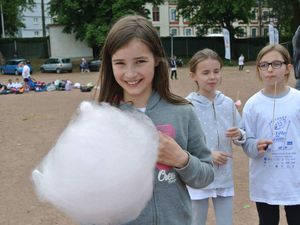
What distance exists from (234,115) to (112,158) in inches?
77.7

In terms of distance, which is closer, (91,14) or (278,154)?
(278,154)

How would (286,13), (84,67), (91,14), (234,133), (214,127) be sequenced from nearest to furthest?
(234,133) < (214,127) < (84,67) < (91,14) < (286,13)

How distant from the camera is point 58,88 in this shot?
21.0 m

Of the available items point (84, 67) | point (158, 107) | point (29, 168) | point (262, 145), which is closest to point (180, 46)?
point (84, 67)

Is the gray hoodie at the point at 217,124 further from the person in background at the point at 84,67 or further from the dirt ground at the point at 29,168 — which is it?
the person in background at the point at 84,67

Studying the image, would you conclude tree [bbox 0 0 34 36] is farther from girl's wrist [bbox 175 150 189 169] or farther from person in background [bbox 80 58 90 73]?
girl's wrist [bbox 175 150 189 169]

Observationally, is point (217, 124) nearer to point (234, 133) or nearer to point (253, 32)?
Result: point (234, 133)

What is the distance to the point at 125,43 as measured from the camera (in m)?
1.67

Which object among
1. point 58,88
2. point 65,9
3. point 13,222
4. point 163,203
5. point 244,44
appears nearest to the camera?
point 163,203

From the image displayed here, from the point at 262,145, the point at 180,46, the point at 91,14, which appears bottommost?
the point at 262,145

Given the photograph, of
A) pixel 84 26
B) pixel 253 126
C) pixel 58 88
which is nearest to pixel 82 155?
pixel 253 126

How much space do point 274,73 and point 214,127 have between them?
21.4 inches

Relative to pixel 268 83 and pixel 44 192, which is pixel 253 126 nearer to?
pixel 268 83

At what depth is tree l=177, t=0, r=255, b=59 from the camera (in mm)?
39750
